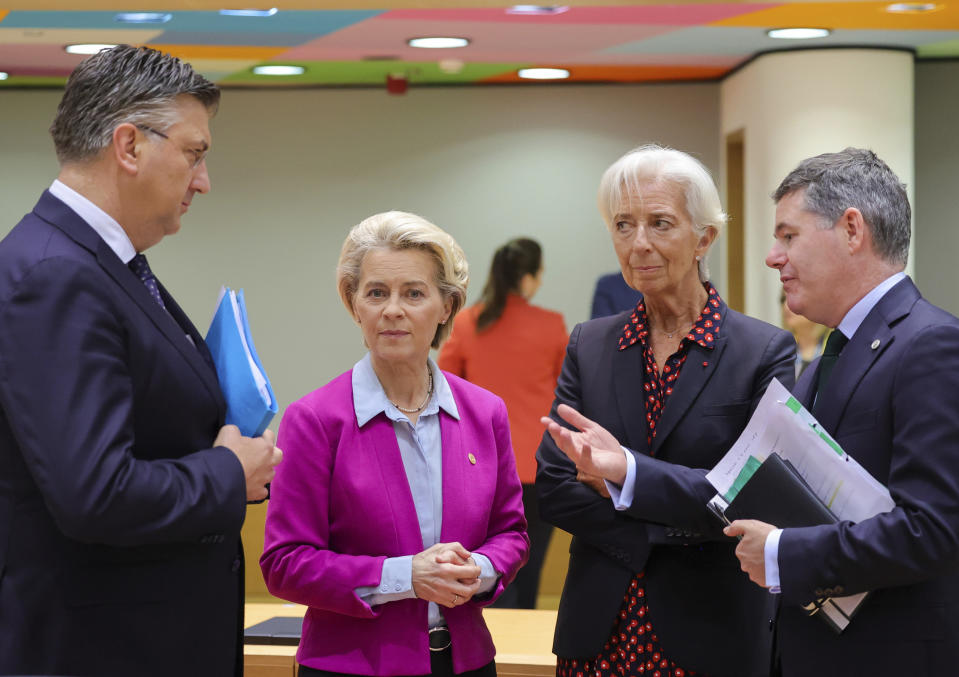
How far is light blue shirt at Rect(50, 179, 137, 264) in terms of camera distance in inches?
72.4

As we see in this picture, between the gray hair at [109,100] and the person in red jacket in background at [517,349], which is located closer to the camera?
the gray hair at [109,100]

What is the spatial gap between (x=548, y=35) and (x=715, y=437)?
4.22 meters

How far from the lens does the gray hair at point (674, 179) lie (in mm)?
2465

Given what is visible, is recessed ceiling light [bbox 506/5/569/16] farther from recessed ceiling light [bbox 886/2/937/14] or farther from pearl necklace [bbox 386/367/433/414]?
pearl necklace [bbox 386/367/433/414]

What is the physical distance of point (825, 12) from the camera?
534cm

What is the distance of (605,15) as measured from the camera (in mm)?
5605

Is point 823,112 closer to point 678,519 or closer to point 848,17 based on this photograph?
point 848,17

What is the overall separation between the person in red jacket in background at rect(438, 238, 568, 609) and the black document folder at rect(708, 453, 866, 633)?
3.32 meters

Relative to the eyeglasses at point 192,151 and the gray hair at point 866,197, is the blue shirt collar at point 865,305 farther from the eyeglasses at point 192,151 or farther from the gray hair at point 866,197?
the eyeglasses at point 192,151

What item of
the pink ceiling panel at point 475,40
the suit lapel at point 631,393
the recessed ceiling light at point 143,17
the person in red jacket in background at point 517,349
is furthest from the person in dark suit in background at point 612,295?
the suit lapel at point 631,393

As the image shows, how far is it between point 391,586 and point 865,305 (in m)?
1.09

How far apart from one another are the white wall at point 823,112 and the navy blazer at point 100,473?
16.5 ft

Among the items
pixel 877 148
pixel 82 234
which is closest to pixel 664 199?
pixel 82 234

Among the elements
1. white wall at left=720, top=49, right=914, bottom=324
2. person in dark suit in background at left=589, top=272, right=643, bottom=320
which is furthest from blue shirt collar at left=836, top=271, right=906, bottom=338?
white wall at left=720, top=49, right=914, bottom=324
